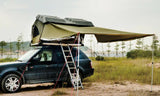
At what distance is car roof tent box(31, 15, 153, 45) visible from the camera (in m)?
7.13

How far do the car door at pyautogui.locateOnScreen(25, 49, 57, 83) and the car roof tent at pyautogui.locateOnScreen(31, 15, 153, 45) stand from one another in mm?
617

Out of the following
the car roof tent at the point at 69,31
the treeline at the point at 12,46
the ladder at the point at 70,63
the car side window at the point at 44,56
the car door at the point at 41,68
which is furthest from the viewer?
the treeline at the point at 12,46

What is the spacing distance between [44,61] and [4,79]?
5.45 feet

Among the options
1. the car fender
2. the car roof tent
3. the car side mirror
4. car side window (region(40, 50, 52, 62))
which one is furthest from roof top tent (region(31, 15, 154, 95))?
the car fender

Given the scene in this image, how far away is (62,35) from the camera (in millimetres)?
6953

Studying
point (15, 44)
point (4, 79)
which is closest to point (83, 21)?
point (4, 79)

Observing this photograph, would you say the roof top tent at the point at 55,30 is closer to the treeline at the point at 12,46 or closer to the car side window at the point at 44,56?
the car side window at the point at 44,56

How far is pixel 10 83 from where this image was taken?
743cm

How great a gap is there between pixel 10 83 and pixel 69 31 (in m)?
2.96

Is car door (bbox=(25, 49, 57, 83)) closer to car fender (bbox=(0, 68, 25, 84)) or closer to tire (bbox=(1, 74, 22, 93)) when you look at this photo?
car fender (bbox=(0, 68, 25, 84))

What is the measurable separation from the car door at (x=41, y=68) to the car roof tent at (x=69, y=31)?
62cm

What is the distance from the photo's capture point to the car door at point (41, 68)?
7.81 metres

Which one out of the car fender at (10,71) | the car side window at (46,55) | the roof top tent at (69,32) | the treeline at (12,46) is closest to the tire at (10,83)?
the car fender at (10,71)

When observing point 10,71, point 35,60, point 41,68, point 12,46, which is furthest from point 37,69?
point 12,46
